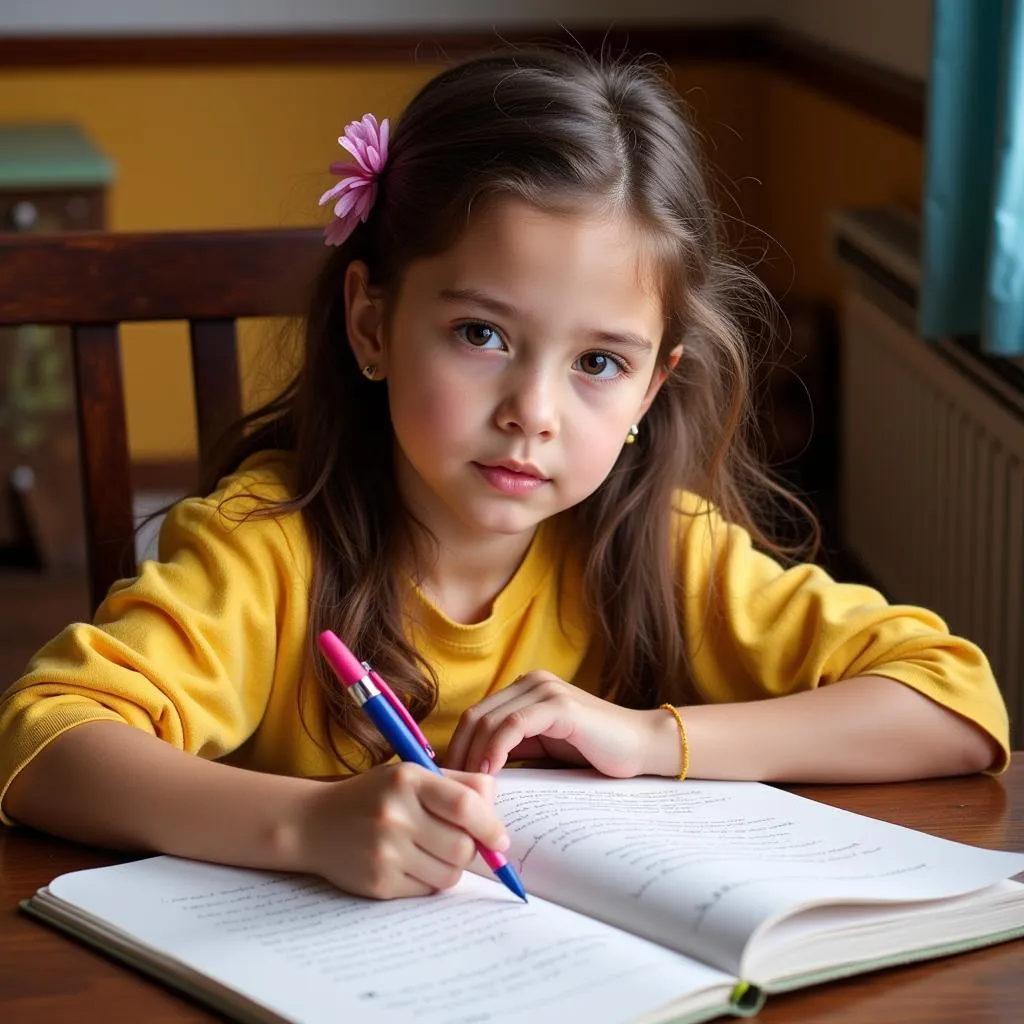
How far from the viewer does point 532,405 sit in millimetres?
1008

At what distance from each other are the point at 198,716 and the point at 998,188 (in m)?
1.04

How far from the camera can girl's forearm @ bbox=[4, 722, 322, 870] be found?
0.83m

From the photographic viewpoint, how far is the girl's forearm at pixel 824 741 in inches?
39.0

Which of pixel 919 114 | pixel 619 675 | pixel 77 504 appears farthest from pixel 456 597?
pixel 77 504

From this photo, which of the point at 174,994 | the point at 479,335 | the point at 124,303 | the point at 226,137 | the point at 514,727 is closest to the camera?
the point at 174,994

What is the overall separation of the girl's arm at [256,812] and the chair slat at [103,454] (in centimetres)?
40

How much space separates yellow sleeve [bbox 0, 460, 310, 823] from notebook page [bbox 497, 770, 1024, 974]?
0.73 feet

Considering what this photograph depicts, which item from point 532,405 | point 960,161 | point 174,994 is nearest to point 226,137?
point 960,161

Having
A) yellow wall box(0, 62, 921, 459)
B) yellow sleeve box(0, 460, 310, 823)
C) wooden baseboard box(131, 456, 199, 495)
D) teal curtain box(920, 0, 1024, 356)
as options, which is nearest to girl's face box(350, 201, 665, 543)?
yellow sleeve box(0, 460, 310, 823)

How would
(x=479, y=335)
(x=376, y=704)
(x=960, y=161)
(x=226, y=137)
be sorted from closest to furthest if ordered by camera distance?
(x=376, y=704), (x=479, y=335), (x=960, y=161), (x=226, y=137)

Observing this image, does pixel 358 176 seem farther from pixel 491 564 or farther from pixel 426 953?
pixel 426 953

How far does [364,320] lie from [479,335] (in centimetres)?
14

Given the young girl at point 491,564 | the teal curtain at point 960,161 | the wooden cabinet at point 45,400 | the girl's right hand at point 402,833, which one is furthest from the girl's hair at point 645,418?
the wooden cabinet at point 45,400

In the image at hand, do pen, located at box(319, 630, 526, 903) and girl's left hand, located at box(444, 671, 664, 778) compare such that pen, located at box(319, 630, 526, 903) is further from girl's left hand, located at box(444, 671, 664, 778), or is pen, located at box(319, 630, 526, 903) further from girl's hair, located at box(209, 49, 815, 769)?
girl's hair, located at box(209, 49, 815, 769)
